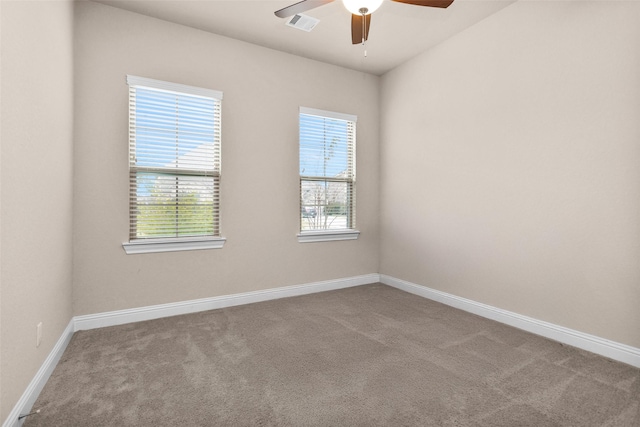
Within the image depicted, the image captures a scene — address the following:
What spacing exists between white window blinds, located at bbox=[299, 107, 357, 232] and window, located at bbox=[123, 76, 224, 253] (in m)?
1.09

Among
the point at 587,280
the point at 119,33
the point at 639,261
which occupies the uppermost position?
the point at 119,33

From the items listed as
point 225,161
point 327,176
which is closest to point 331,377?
point 225,161

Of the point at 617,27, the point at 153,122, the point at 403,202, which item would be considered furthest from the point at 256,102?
the point at 617,27

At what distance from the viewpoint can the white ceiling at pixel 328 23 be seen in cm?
305

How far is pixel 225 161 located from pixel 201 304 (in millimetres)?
1558

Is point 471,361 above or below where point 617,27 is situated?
below

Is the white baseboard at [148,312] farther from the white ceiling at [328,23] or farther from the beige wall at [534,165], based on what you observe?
the white ceiling at [328,23]

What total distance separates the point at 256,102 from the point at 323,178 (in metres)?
1.24

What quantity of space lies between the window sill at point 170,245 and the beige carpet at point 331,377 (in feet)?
2.28

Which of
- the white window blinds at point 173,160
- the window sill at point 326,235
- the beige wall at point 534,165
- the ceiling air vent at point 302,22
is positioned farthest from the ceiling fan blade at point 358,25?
the window sill at point 326,235

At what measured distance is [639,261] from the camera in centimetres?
230

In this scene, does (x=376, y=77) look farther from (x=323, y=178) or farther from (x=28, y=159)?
(x=28, y=159)

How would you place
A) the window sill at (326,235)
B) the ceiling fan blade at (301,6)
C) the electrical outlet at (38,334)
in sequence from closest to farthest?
1. the electrical outlet at (38,334)
2. the ceiling fan blade at (301,6)
3. the window sill at (326,235)

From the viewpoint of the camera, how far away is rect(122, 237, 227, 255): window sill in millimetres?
3148
